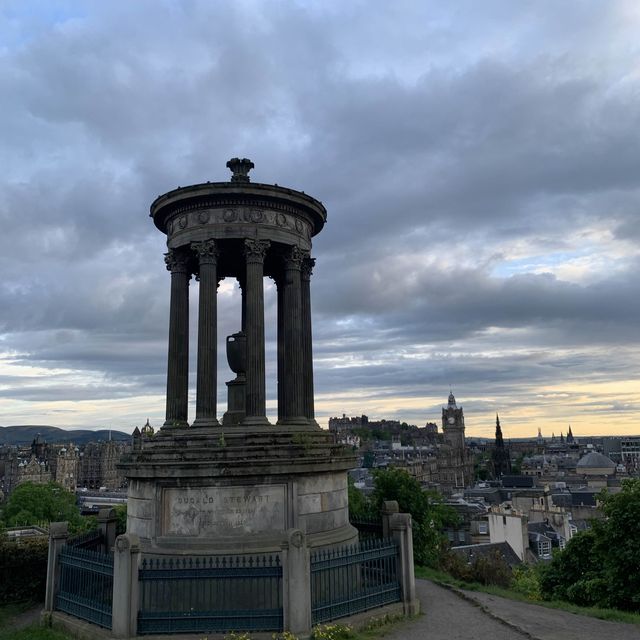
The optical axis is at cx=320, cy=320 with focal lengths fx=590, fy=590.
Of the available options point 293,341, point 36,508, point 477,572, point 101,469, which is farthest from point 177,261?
point 101,469

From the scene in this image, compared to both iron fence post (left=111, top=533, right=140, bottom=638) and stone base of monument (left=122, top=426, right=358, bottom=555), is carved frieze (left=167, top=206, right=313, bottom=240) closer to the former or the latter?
stone base of monument (left=122, top=426, right=358, bottom=555)

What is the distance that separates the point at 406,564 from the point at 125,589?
22.3 ft

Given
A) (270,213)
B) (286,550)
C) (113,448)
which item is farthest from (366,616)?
(113,448)

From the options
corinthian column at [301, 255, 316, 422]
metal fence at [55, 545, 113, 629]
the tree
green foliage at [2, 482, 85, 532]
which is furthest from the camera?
green foliage at [2, 482, 85, 532]

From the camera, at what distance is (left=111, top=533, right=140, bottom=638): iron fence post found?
1248cm

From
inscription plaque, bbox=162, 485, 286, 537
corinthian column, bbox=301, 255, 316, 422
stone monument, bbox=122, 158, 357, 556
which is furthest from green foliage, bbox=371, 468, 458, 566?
inscription plaque, bbox=162, 485, 286, 537

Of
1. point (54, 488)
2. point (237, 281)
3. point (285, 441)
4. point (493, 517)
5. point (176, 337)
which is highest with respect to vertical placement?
point (237, 281)

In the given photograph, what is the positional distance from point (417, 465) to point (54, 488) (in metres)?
113

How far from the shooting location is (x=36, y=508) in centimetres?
6091

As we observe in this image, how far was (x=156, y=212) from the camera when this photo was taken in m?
19.6

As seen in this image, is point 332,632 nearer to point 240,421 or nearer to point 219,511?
point 219,511

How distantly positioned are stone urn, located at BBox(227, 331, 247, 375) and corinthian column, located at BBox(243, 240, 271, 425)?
191 centimetres

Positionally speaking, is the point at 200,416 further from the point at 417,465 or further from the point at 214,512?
the point at 417,465

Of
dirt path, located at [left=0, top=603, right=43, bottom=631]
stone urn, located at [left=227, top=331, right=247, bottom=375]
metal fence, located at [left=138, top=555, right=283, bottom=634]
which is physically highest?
stone urn, located at [left=227, top=331, right=247, bottom=375]
